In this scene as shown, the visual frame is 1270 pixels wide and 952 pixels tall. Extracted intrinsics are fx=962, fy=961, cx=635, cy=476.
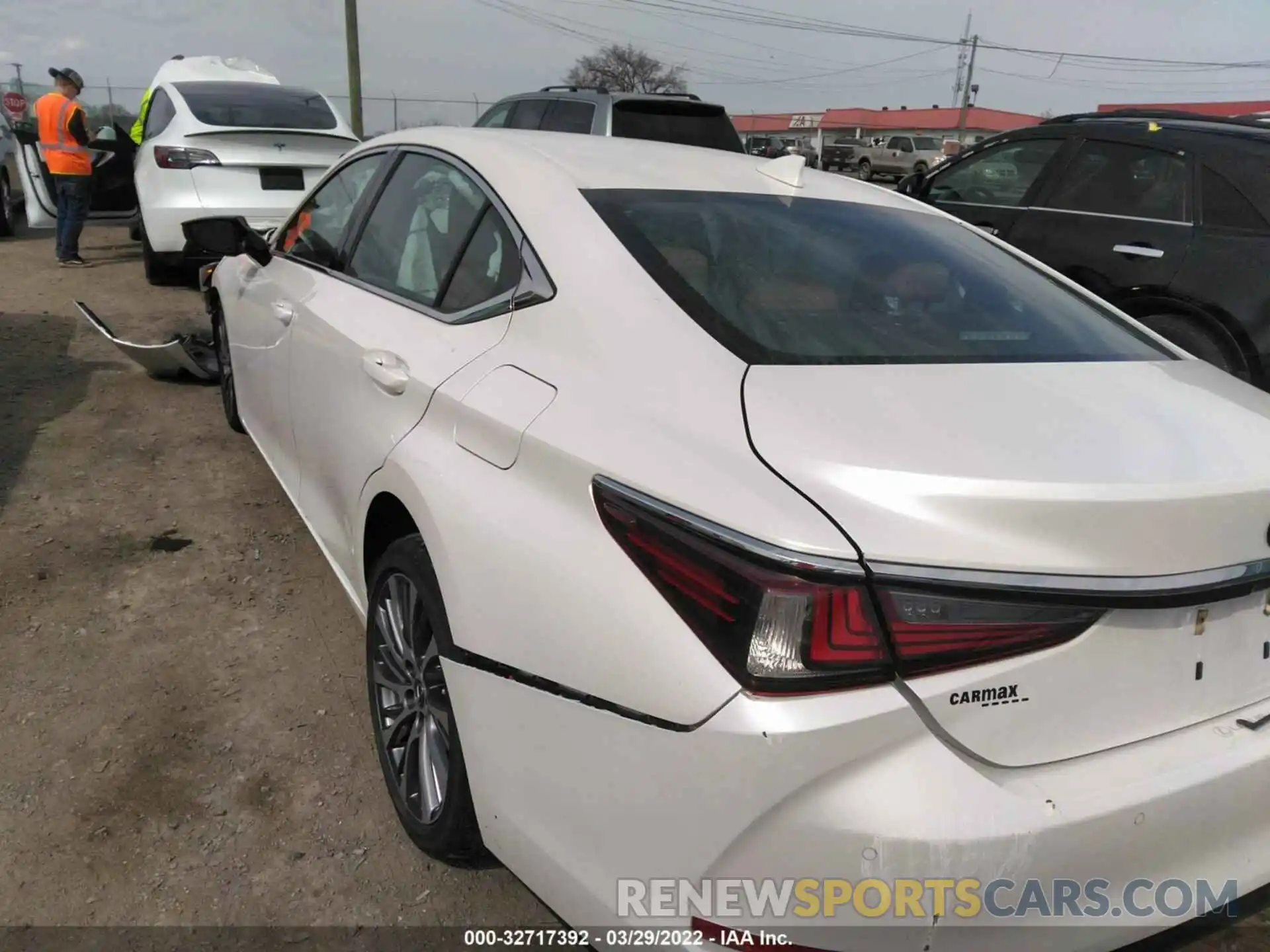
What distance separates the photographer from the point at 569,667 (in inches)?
60.6

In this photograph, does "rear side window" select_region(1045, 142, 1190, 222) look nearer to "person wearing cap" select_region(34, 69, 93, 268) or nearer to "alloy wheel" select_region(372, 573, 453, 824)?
A: "alloy wheel" select_region(372, 573, 453, 824)

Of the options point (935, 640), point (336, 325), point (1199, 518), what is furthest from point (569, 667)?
point (336, 325)

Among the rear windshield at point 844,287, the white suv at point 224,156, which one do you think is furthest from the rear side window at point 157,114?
the rear windshield at point 844,287

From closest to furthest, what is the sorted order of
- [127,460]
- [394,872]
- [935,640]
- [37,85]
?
[935,640]
[394,872]
[127,460]
[37,85]

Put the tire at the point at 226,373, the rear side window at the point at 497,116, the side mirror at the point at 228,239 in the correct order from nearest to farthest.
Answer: the side mirror at the point at 228,239
the tire at the point at 226,373
the rear side window at the point at 497,116

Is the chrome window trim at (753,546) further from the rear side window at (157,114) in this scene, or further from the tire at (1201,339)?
the rear side window at (157,114)

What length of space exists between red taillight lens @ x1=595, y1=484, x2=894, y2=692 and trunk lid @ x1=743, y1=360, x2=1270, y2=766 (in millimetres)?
77

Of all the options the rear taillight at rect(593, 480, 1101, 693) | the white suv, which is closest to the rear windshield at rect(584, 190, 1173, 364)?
the rear taillight at rect(593, 480, 1101, 693)

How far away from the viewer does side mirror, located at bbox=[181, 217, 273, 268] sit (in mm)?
3609

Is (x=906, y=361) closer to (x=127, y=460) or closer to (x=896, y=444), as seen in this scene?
(x=896, y=444)

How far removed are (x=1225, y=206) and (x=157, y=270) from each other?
783 cm

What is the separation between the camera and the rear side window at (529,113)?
9086mm

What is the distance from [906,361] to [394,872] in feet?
5.27

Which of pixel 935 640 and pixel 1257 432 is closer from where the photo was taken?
pixel 935 640
